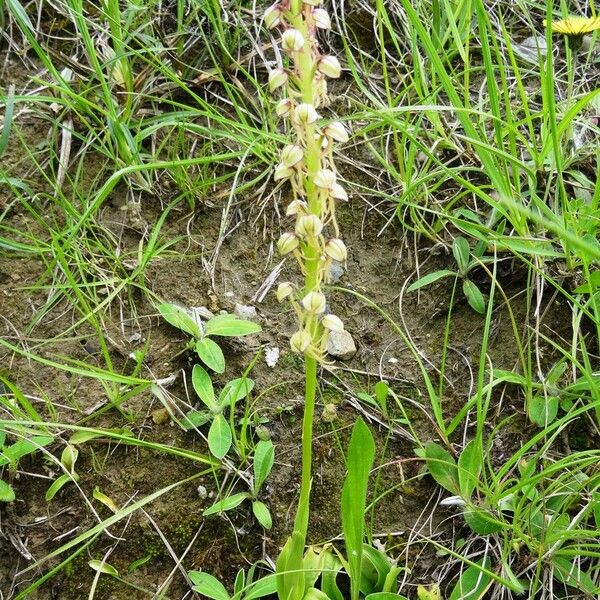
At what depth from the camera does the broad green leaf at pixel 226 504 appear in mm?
Answer: 1815

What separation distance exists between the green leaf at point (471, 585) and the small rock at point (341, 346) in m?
0.73

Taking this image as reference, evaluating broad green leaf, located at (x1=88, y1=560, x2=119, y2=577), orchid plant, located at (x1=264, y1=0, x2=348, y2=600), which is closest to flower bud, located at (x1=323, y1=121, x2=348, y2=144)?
orchid plant, located at (x1=264, y1=0, x2=348, y2=600)

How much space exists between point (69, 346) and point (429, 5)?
1.81 meters

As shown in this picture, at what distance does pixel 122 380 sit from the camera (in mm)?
1831

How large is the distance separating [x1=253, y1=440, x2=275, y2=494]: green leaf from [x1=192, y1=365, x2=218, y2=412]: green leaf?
0.18 metres

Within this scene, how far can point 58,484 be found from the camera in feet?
6.23

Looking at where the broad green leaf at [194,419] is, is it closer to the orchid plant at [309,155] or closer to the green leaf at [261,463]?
the green leaf at [261,463]

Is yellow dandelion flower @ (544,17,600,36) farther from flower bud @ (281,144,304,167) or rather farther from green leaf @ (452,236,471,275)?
flower bud @ (281,144,304,167)

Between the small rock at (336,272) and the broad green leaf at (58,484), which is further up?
the small rock at (336,272)

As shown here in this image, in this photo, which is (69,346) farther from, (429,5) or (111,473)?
(429,5)

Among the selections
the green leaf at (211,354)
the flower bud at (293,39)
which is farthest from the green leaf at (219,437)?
the flower bud at (293,39)

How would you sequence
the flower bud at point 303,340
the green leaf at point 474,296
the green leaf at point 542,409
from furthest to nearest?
the green leaf at point 474,296 → the green leaf at point 542,409 → the flower bud at point 303,340

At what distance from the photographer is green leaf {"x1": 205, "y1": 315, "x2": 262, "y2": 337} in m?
2.06

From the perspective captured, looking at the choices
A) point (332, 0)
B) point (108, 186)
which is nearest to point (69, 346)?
point (108, 186)
